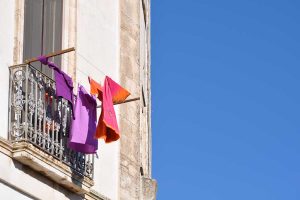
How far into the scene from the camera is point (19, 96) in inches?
684

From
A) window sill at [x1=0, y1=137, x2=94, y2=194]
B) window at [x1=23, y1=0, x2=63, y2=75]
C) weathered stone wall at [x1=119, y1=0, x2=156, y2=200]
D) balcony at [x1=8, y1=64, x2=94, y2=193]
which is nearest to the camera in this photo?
window sill at [x1=0, y1=137, x2=94, y2=194]

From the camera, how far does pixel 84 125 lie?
18.6m

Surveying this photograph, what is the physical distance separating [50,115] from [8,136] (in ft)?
4.26

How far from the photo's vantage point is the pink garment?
1869 cm

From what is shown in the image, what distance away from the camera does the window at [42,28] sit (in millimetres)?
18906

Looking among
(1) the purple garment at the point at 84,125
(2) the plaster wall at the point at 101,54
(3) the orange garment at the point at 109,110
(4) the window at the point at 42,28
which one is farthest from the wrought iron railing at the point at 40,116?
(2) the plaster wall at the point at 101,54

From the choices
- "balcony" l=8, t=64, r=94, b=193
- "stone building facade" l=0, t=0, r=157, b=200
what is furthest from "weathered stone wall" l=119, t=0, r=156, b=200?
"balcony" l=8, t=64, r=94, b=193

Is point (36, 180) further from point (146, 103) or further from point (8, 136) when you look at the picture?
point (146, 103)

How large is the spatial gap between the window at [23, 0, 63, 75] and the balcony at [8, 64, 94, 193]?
0.85 m

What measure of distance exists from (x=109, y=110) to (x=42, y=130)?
5.29 feet

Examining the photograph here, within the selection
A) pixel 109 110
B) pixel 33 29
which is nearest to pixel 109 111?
pixel 109 110

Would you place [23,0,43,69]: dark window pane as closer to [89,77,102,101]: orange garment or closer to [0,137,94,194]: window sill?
[89,77,102,101]: orange garment

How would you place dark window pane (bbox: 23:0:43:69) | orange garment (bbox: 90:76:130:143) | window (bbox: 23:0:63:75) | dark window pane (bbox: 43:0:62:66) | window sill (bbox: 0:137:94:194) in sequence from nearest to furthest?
window sill (bbox: 0:137:94:194) < orange garment (bbox: 90:76:130:143) < dark window pane (bbox: 23:0:43:69) < window (bbox: 23:0:63:75) < dark window pane (bbox: 43:0:62:66)

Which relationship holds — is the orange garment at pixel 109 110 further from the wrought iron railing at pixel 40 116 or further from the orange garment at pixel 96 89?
the wrought iron railing at pixel 40 116
